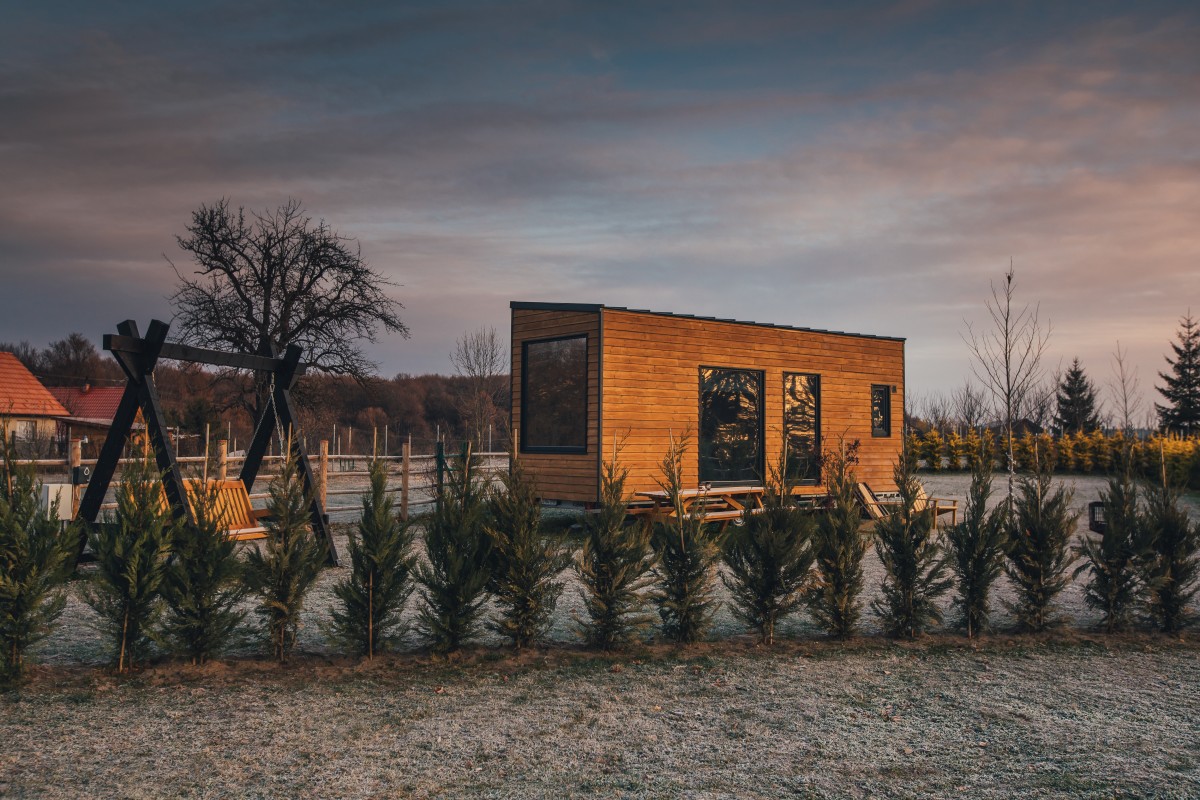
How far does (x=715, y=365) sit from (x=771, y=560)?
7.05 metres

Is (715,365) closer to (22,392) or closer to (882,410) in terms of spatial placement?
(882,410)

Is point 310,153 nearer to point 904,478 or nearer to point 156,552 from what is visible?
point 156,552

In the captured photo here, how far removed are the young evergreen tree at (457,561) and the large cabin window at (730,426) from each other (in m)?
7.46

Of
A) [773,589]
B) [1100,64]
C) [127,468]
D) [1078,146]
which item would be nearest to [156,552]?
[127,468]

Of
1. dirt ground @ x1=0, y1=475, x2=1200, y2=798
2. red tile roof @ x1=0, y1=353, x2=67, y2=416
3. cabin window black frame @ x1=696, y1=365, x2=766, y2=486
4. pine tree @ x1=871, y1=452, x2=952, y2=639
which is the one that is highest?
red tile roof @ x1=0, y1=353, x2=67, y2=416

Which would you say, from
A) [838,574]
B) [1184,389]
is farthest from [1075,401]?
[838,574]

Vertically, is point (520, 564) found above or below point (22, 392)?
below

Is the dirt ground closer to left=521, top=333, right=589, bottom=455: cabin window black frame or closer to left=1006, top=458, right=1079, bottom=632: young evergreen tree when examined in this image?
left=1006, top=458, right=1079, bottom=632: young evergreen tree

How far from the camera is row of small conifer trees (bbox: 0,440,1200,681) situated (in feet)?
17.3

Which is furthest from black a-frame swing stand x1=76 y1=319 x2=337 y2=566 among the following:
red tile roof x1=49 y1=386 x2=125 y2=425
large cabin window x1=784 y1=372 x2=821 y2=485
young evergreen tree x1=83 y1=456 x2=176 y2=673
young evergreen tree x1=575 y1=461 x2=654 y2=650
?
red tile roof x1=49 y1=386 x2=125 y2=425

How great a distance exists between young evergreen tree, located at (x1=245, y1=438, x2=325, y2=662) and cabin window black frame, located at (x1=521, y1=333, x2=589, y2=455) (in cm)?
654

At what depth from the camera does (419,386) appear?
171 ft

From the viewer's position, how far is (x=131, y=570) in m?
5.18

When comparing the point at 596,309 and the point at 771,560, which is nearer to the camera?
the point at 771,560
